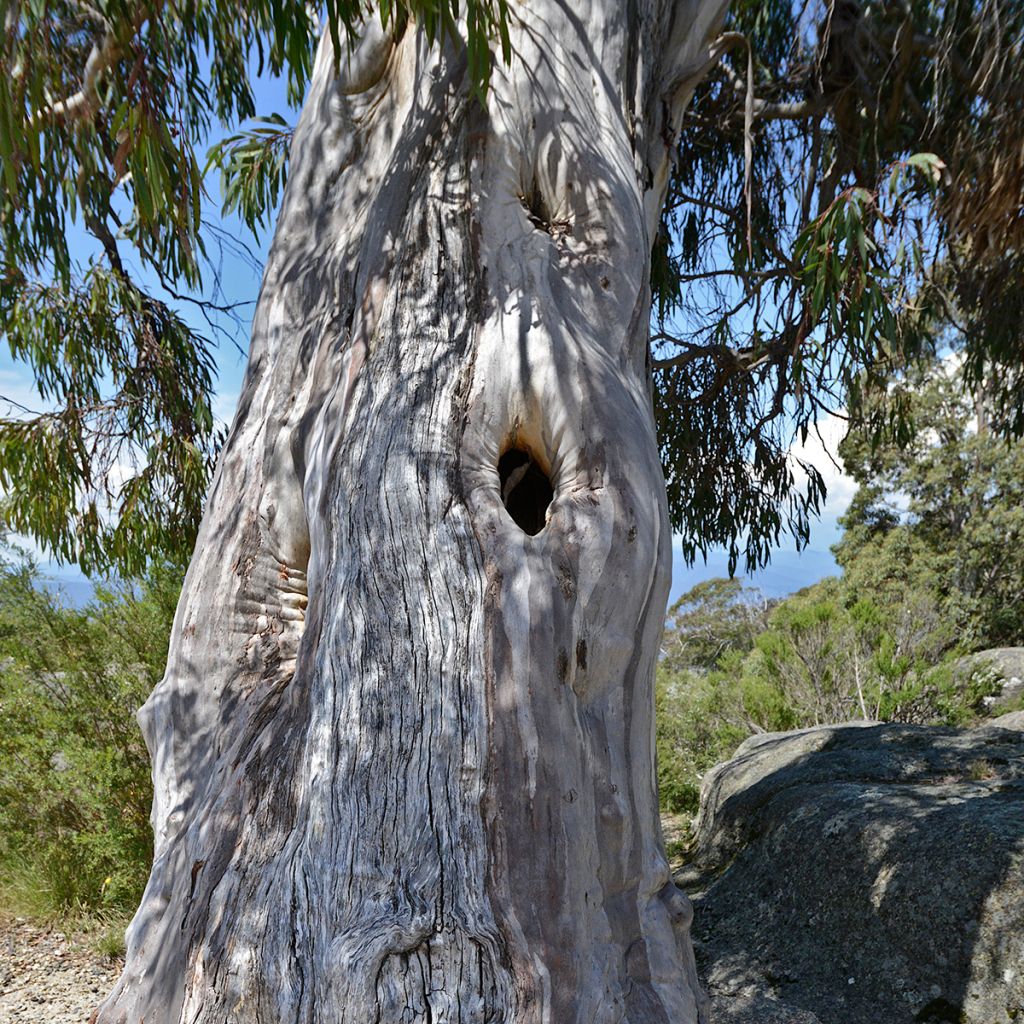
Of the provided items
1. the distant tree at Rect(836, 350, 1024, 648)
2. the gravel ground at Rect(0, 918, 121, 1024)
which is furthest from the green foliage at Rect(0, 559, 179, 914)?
the distant tree at Rect(836, 350, 1024, 648)

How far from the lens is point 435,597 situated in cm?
220

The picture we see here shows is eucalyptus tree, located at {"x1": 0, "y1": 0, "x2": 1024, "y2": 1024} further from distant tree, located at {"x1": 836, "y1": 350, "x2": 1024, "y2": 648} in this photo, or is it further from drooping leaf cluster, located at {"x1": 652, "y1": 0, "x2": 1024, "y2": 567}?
distant tree, located at {"x1": 836, "y1": 350, "x2": 1024, "y2": 648}

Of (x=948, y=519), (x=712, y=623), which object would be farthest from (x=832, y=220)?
(x=712, y=623)

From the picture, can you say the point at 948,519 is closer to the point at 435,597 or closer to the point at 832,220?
the point at 832,220

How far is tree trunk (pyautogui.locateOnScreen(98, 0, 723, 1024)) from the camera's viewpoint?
194 centimetres

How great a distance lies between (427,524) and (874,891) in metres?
2.93

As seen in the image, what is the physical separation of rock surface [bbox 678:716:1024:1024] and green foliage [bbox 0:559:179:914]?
11.3 ft

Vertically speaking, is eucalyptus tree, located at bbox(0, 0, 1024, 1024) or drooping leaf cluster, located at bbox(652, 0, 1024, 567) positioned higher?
drooping leaf cluster, located at bbox(652, 0, 1024, 567)

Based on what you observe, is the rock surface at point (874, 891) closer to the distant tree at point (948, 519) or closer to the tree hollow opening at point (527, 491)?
the tree hollow opening at point (527, 491)

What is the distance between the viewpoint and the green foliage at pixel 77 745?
596 centimetres

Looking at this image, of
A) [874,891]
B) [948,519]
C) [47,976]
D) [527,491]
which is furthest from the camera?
[948,519]

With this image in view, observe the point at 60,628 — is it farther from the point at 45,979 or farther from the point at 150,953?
the point at 150,953

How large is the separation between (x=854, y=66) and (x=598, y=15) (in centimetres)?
279

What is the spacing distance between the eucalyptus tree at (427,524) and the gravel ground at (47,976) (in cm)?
290
